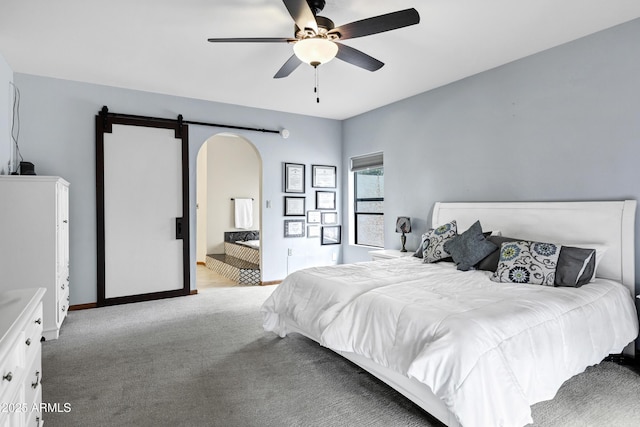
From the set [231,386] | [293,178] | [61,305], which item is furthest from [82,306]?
[293,178]

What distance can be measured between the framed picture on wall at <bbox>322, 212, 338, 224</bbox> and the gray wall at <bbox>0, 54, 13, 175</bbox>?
4.08m

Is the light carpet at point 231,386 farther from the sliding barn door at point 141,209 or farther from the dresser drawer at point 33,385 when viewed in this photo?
the sliding barn door at point 141,209

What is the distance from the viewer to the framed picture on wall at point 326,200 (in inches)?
234

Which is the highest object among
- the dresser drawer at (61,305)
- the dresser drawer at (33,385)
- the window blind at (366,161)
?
the window blind at (366,161)

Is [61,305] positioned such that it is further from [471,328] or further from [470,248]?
[470,248]

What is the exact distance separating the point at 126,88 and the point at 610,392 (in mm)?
5547

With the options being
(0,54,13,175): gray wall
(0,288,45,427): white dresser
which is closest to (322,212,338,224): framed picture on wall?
(0,54,13,175): gray wall

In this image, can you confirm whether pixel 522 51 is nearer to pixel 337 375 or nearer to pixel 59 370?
pixel 337 375

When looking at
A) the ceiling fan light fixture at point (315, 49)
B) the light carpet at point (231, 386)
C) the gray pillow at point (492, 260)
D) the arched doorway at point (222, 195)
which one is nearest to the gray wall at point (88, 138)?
the light carpet at point (231, 386)

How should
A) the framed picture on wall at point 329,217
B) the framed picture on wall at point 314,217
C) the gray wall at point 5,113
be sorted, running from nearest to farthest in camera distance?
1. the gray wall at point 5,113
2. the framed picture on wall at point 314,217
3. the framed picture on wall at point 329,217

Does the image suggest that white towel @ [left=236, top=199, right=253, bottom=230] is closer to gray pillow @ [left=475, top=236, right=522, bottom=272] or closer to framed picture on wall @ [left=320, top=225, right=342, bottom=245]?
framed picture on wall @ [left=320, top=225, right=342, bottom=245]

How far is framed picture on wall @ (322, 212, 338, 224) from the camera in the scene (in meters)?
6.01

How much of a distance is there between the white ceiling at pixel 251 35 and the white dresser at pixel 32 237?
1311 mm

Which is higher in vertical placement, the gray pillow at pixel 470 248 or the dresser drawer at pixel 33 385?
the gray pillow at pixel 470 248
